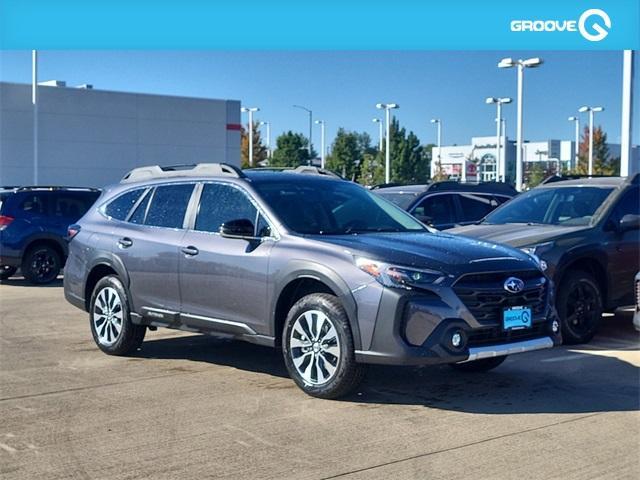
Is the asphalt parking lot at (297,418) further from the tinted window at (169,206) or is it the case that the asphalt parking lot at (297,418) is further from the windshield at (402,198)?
the windshield at (402,198)

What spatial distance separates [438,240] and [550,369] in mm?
1747

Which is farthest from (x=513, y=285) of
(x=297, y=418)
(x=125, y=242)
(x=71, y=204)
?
(x=71, y=204)

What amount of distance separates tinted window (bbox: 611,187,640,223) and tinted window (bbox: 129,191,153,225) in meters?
5.05

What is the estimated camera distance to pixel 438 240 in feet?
21.8

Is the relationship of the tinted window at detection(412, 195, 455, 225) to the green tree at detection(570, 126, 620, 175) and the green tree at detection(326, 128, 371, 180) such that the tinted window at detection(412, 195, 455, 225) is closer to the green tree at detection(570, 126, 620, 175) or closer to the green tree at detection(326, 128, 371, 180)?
the green tree at detection(326, 128, 371, 180)

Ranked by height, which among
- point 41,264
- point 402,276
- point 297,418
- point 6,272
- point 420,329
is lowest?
point 297,418

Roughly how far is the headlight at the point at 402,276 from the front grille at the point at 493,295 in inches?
7.3

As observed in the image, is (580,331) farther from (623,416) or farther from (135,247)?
(135,247)

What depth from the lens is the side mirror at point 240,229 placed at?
22.1 feet

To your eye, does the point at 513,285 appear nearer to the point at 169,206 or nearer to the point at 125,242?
the point at 169,206

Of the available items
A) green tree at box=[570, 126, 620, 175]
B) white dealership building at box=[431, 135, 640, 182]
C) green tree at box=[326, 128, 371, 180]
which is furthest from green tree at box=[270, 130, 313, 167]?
white dealership building at box=[431, 135, 640, 182]

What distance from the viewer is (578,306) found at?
8523 mm

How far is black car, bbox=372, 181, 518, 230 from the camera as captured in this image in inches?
502

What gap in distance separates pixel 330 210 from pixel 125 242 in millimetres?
2156
